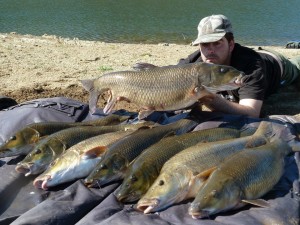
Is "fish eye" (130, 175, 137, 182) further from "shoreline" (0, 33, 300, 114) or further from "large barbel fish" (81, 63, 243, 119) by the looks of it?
"shoreline" (0, 33, 300, 114)

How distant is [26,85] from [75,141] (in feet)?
9.78

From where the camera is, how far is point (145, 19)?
19594 mm

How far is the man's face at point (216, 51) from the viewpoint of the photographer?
4.88 m

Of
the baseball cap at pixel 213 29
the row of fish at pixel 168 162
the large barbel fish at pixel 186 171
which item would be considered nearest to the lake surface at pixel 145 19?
the baseball cap at pixel 213 29

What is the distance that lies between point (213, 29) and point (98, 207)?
2332 millimetres

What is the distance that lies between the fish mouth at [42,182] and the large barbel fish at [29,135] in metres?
0.56

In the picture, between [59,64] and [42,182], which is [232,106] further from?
[59,64]

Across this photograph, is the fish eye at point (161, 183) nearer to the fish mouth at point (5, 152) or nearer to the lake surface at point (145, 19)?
the fish mouth at point (5, 152)

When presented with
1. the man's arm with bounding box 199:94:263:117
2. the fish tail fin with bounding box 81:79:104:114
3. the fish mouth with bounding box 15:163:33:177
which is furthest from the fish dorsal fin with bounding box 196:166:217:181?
the fish tail fin with bounding box 81:79:104:114

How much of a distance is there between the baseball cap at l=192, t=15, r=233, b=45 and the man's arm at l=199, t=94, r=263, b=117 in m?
0.63

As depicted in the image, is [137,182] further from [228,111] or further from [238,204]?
[228,111]

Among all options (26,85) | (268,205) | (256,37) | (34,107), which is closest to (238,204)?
(268,205)

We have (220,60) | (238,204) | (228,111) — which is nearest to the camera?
(238,204)

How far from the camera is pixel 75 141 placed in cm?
413
